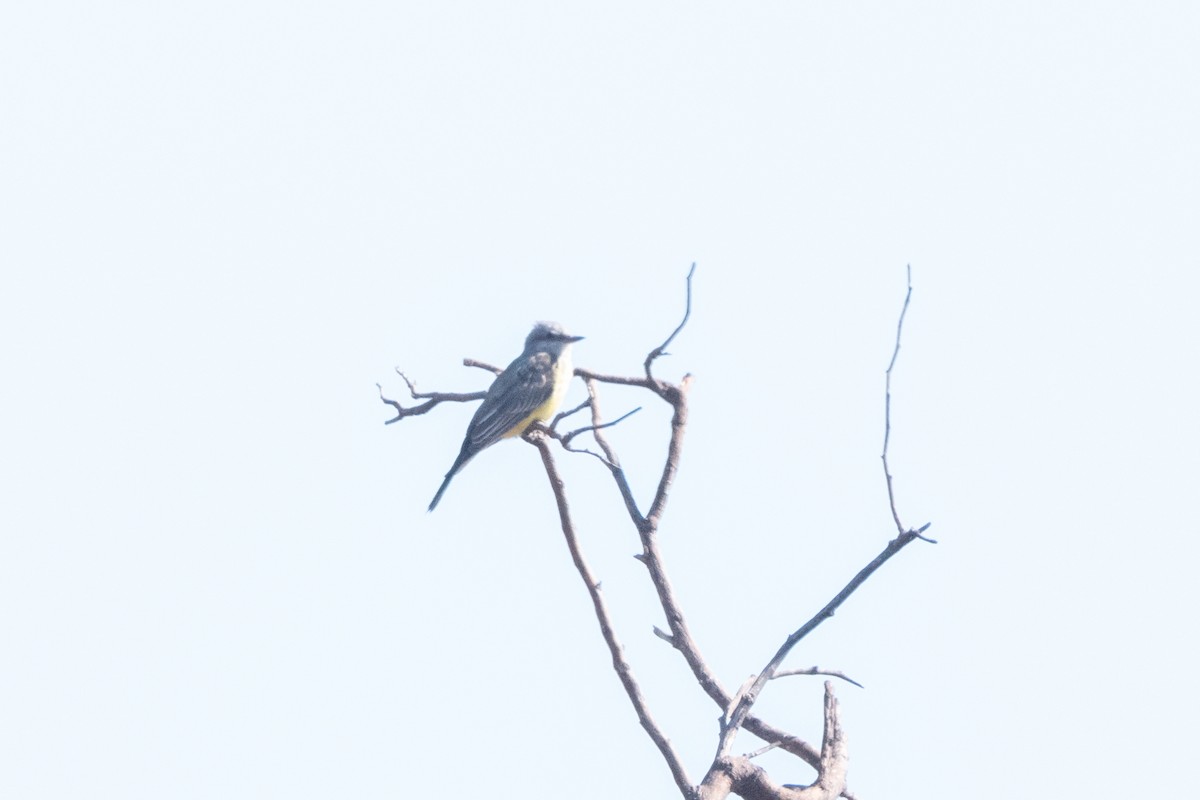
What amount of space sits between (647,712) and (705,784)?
122 centimetres

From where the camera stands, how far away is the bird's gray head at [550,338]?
1230cm

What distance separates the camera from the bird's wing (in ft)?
36.6

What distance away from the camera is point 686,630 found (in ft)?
25.6

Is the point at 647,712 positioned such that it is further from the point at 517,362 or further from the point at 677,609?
the point at 517,362

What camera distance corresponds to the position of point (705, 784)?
634 centimetres

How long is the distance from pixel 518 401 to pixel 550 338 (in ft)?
4.11

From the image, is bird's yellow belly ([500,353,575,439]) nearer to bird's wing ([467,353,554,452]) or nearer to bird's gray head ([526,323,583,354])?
bird's wing ([467,353,554,452])

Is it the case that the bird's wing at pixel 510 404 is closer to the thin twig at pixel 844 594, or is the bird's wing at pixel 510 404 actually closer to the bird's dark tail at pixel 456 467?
the bird's dark tail at pixel 456 467

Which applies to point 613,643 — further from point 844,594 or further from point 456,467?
point 456,467

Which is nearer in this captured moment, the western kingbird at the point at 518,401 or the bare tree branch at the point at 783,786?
the bare tree branch at the point at 783,786

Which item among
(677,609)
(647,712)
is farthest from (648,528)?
(647,712)

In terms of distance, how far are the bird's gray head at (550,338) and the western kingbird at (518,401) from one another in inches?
7.0

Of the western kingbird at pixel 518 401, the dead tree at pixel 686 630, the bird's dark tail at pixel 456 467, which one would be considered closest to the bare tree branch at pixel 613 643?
the dead tree at pixel 686 630

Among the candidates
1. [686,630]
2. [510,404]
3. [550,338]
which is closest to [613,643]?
[686,630]
